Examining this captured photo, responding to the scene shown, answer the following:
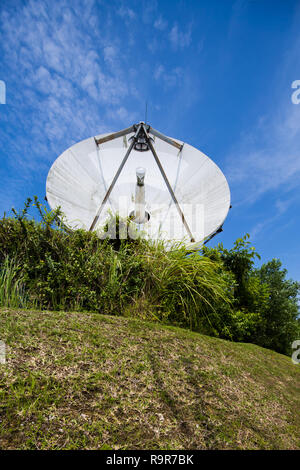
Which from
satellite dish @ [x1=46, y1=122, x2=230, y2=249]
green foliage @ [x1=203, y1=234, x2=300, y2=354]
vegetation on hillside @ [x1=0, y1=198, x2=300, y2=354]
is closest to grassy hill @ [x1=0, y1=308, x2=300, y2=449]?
vegetation on hillside @ [x1=0, y1=198, x2=300, y2=354]

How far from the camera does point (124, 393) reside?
1.63 meters

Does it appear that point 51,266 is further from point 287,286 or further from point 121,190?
point 287,286

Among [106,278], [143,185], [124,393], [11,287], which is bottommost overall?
[124,393]

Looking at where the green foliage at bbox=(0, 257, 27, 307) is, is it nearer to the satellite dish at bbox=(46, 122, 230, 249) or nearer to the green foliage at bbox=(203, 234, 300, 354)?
the satellite dish at bbox=(46, 122, 230, 249)

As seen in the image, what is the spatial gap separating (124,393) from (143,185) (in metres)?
6.35

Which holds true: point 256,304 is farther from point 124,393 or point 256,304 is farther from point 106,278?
point 124,393

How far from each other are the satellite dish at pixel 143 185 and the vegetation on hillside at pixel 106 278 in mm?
1939

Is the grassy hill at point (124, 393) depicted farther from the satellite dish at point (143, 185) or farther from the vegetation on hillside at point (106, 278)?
the satellite dish at point (143, 185)

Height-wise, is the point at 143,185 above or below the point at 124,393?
above

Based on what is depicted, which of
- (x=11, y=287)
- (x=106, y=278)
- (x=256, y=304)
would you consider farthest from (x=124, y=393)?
(x=256, y=304)

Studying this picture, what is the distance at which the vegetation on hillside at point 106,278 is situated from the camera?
3576mm

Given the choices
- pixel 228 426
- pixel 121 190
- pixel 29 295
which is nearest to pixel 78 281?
pixel 29 295

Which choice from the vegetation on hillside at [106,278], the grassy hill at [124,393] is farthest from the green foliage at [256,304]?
the grassy hill at [124,393]
